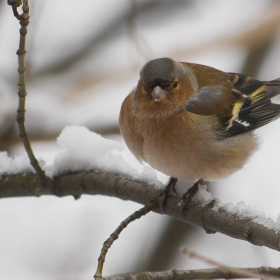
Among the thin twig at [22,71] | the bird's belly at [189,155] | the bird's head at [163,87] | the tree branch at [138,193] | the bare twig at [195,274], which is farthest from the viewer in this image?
the bird's head at [163,87]

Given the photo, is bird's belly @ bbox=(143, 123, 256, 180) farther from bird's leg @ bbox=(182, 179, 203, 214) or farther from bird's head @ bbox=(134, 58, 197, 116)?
bird's head @ bbox=(134, 58, 197, 116)

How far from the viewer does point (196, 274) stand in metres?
1.75

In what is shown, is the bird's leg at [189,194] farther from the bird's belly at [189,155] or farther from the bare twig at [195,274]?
the bare twig at [195,274]

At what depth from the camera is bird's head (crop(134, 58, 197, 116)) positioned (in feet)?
10.8

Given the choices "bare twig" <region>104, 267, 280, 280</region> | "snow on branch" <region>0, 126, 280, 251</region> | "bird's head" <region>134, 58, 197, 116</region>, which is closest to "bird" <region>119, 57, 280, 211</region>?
"bird's head" <region>134, 58, 197, 116</region>

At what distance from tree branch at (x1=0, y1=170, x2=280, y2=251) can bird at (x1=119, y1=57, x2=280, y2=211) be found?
140 mm

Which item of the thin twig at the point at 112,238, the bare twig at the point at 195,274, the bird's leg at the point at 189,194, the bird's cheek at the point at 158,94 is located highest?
the bird's cheek at the point at 158,94

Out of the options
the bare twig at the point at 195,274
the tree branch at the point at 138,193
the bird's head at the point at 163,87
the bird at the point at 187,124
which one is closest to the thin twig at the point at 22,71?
the tree branch at the point at 138,193

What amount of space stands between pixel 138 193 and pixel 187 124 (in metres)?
0.68

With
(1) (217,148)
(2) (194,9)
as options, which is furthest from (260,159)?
(1) (217,148)

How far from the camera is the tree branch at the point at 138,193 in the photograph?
2.33m

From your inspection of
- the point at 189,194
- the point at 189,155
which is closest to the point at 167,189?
the point at 189,194

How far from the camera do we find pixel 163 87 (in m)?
3.36

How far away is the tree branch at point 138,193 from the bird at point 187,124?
0.14 meters
